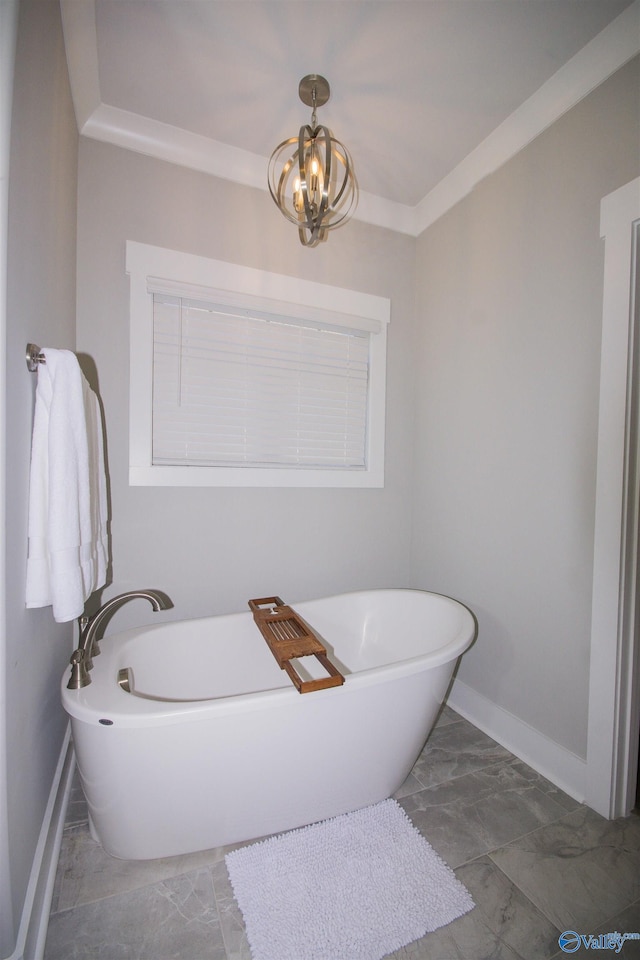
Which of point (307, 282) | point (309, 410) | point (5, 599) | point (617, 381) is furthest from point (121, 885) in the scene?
point (307, 282)

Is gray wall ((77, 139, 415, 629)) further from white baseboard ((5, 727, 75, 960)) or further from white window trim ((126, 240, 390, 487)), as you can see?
white baseboard ((5, 727, 75, 960))

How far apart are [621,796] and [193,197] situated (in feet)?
9.61

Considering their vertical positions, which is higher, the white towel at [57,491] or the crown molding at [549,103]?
the crown molding at [549,103]

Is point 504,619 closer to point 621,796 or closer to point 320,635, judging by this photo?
point 621,796

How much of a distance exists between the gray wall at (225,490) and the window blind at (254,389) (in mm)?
165

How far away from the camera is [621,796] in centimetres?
136

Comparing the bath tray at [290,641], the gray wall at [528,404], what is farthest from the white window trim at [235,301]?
the bath tray at [290,641]

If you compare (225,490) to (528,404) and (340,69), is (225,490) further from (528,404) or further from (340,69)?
(340,69)

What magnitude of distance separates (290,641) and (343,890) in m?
0.67

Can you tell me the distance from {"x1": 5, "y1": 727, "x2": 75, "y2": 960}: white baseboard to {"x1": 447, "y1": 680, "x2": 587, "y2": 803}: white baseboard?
5.53ft

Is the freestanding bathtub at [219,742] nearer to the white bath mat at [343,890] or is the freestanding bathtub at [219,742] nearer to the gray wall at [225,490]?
the white bath mat at [343,890]

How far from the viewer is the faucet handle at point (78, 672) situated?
43.9 inches

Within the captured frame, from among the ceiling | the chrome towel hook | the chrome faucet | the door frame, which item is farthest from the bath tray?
the ceiling

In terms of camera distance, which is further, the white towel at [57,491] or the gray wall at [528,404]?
the gray wall at [528,404]
